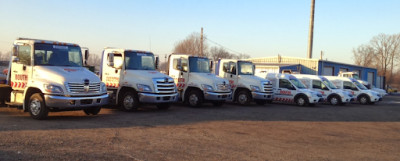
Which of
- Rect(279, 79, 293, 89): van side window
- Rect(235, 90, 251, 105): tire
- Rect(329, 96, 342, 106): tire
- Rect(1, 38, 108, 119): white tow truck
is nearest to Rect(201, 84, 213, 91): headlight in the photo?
Rect(235, 90, 251, 105): tire

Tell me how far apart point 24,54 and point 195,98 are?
303 inches

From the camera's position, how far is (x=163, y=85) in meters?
13.7

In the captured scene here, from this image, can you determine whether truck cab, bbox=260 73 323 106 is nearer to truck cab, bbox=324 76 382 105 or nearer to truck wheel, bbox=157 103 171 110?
truck cab, bbox=324 76 382 105

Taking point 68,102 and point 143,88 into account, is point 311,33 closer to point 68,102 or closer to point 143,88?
point 143,88

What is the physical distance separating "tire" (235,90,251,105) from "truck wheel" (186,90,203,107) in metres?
3.50

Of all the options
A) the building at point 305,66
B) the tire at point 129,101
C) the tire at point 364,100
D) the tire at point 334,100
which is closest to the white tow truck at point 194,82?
the tire at point 129,101

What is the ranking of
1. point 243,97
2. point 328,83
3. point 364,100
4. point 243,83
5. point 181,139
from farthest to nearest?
point 364,100, point 328,83, point 243,97, point 243,83, point 181,139

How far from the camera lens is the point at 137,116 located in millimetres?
12305

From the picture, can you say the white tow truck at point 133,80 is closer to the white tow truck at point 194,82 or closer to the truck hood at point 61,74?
the white tow truck at point 194,82

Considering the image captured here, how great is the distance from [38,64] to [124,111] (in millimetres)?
3866

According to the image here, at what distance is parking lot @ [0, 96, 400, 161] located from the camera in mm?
6793

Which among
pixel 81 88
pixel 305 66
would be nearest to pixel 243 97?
pixel 81 88

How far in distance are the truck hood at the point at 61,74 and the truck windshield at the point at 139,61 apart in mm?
→ 2769

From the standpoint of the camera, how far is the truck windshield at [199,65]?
1652 cm
